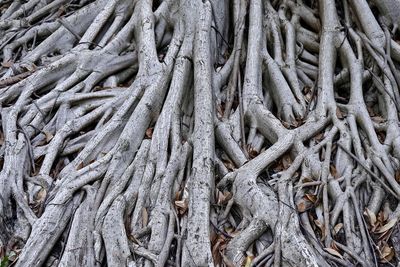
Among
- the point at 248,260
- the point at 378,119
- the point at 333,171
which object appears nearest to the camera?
the point at 248,260

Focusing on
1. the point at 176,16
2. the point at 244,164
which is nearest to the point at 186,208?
the point at 244,164

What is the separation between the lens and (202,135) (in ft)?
11.7

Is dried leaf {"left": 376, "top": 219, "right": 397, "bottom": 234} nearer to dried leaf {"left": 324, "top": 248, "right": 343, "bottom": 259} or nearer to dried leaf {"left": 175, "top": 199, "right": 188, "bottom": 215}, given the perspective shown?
dried leaf {"left": 324, "top": 248, "right": 343, "bottom": 259}

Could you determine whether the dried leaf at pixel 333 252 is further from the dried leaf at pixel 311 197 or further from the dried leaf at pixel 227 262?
the dried leaf at pixel 227 262

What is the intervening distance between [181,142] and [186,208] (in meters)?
0.60

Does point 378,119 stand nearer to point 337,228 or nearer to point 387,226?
point 387,226

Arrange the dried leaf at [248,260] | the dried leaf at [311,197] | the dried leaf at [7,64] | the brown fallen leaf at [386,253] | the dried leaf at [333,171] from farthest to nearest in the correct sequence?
the dried leaf at [7,64]
the dried leaf at [333,171]
the dried leaf at [311,197]
the brown fallen leaf at [386,253]
the dried leaf at [248,260]

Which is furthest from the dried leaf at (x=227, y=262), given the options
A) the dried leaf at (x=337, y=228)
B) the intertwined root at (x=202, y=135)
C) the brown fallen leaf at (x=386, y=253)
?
the brown fallen leaf at (x=386, y=253)

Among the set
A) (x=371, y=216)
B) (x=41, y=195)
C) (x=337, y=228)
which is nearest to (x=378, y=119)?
(x=371, y=216)

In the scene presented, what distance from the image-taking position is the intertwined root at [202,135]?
10.1 feet

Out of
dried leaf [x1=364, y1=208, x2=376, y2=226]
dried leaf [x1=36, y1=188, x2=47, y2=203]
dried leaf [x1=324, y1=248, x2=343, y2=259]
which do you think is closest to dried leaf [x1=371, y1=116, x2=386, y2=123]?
dried leaf [x1=364, y1=208, x2=376, y2=226]

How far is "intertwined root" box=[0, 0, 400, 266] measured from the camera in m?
3.07

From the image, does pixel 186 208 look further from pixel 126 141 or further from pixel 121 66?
pixel 121 66

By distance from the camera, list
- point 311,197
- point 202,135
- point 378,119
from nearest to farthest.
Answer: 1. point 311,197
2. point 202,135
3. point 378,119
